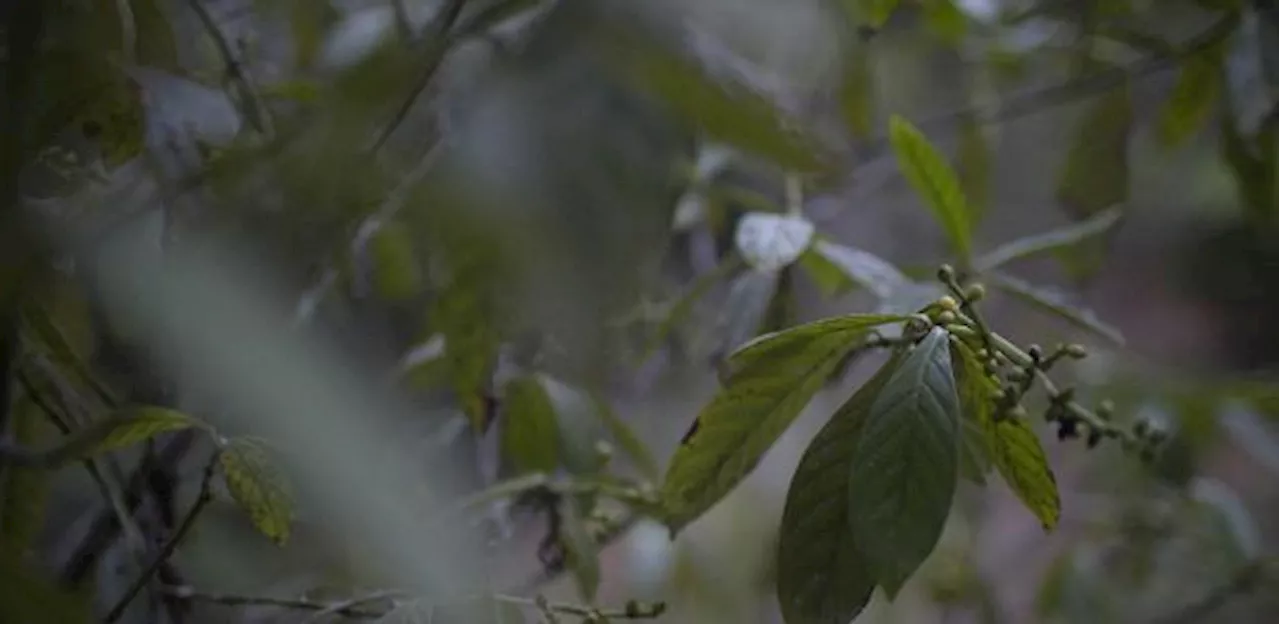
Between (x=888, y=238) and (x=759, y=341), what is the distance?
1.28 metres

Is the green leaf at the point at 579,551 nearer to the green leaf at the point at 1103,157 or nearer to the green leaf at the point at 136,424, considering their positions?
the green leaf at the point at 136,424

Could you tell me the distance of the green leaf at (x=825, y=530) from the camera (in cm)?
43

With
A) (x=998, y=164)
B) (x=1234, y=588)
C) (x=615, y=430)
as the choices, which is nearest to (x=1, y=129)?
(x=615, y=430)

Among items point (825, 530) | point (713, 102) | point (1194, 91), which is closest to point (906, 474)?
point (825, 530)

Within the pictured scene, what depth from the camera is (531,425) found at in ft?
2.28

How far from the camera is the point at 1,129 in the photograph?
338 millimetres

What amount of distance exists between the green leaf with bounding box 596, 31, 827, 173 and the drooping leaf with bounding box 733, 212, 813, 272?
0.30m

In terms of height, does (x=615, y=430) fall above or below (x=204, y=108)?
below

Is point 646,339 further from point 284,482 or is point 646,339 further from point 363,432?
point 363,432

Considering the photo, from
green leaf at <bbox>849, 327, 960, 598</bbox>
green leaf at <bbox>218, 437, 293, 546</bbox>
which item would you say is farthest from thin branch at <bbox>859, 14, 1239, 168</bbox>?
green leaf at <bbox>218, 437, 293, 546</bbox>

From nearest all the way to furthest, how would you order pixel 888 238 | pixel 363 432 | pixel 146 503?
1. pixel 363 432
2. pixel 146 503
3. pixel 888 238

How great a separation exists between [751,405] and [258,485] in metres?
0.17

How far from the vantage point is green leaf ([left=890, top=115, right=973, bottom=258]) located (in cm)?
57

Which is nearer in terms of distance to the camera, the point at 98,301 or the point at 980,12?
the point at 98,301
